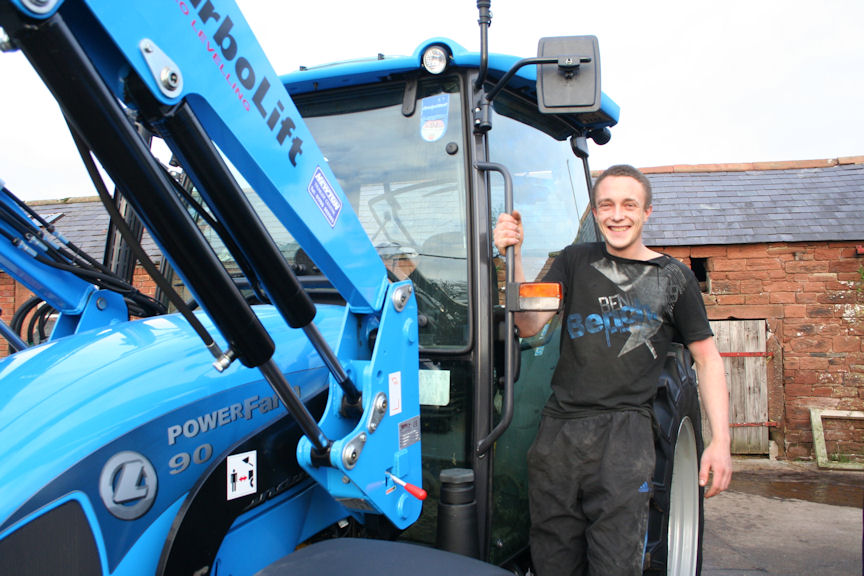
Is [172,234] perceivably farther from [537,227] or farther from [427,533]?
[537,227]

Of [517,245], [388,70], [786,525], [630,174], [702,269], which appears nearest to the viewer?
[517,245]

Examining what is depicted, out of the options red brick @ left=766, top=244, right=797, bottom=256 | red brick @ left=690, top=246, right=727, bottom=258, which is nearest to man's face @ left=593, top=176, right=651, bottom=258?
red brick @ left=690, top=246, right=727, bottom=258

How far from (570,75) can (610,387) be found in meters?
1.03

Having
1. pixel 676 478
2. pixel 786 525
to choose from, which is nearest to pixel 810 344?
pixel 786 525

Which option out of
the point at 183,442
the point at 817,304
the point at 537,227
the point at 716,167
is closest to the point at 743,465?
the point at 817,304

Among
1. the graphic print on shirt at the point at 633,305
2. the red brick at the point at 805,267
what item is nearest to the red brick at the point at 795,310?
the red brick at the point at 805,267

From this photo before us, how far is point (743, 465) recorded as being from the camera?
739 centimetres

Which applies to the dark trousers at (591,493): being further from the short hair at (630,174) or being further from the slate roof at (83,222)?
the slate roof at (83,222)

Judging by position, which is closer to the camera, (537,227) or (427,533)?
(427,533)

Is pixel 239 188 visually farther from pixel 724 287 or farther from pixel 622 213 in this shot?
pixel 724 287

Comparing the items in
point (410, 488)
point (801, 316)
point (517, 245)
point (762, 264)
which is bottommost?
point (410, 488)

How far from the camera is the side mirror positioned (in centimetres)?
179

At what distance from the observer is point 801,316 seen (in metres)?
7.84

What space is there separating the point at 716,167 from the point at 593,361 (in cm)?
909
